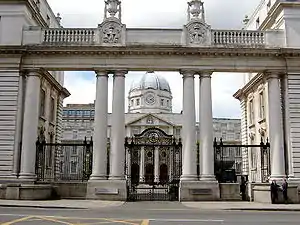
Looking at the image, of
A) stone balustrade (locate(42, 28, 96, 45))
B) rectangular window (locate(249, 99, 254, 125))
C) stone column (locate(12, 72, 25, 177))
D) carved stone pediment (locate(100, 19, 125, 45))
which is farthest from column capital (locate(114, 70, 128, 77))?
rectangular window (locate(249, 99, 254, 125))

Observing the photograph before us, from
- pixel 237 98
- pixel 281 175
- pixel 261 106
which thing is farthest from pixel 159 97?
pixel 281 175

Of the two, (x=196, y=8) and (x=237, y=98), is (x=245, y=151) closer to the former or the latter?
(x=237, y=98)

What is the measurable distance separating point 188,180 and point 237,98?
1735cm

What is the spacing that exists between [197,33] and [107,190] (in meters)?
13.1

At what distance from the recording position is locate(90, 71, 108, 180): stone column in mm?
29734

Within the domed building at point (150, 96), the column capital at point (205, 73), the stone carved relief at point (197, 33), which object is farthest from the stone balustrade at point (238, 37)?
Answer: the domed building at point (150, 96)

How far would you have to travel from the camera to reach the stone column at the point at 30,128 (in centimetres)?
2975

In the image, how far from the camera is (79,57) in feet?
102

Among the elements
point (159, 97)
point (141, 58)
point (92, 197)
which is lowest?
point (92, 197)

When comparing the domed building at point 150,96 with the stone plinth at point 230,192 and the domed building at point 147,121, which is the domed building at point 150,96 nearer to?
the domed building at point 147,121

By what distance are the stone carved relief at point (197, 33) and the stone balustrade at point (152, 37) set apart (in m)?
0.38

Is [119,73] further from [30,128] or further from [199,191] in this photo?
[199,191]

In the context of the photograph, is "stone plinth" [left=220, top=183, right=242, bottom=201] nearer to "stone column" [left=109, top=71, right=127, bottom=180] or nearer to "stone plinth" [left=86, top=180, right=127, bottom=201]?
"stone plinth" [left=86, top=180, right=127, bottom=201]

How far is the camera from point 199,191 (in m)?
29.0
